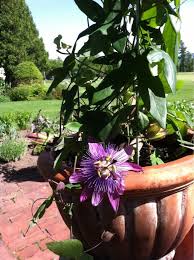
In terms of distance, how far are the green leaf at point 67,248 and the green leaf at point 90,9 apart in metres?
0.57

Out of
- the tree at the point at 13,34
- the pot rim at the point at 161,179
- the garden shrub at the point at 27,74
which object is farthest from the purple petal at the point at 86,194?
the tree at the point at 13,34

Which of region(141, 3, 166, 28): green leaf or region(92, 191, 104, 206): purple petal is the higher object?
region(141, 3, 166, 28): green leaf

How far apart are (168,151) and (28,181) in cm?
231

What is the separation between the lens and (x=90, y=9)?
41.1 inches

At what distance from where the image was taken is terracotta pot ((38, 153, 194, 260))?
108 centimetres

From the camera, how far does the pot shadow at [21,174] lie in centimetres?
353

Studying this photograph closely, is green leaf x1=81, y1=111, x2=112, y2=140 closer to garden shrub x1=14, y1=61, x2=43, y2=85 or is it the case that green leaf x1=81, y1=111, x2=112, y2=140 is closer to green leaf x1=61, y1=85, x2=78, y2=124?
green leaf x1=61, y1=85, x2=78, y2=124

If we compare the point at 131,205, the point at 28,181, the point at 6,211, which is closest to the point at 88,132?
the point at 131,205

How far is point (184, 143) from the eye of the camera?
4.14 feet

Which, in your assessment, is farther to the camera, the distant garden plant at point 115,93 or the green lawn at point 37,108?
the green lawn at point 37,108

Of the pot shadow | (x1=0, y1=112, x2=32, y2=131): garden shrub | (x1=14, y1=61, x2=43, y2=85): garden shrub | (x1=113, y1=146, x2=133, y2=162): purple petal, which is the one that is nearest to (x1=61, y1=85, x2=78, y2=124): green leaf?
(x1=113, y1=146, x2=133, y2=162): purple petal

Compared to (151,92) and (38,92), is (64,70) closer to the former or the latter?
(151,92)

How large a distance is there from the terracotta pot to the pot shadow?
2.34 meters

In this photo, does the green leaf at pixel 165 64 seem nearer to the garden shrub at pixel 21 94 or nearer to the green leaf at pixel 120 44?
the green leaf at pixel 120 44
